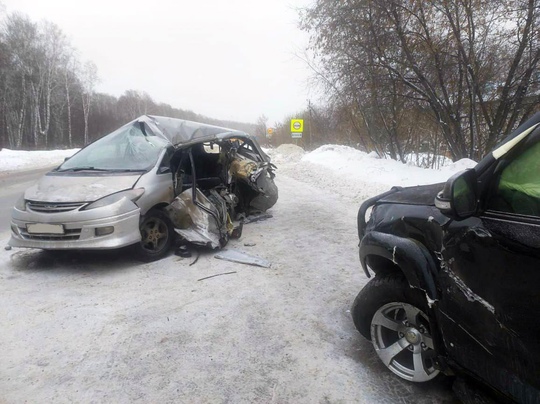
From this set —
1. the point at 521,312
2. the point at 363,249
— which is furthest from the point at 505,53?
the point at 521,312

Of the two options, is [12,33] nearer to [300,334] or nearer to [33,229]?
[33,229]

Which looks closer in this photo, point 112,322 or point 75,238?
point 112,322

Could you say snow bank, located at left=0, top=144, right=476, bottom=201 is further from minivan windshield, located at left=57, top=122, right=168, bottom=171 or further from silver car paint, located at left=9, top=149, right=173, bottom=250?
silver car paint, located at left=9, top=149, right=173, bottom=250

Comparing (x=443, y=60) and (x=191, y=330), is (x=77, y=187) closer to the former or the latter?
(x=191, y=330)

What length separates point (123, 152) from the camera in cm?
526

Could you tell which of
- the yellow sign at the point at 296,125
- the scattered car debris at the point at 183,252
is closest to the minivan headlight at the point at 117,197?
the scattered car debris at the point at 183,252

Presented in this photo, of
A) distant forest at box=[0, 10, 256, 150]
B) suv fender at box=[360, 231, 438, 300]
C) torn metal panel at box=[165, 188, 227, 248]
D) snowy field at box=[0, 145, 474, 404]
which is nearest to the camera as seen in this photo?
suv fender at box=[360, 231, 438, 300]

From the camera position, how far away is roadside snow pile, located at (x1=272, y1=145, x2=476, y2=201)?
31.4ft

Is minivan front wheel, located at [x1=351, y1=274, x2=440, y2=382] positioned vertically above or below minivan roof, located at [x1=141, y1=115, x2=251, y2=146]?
below

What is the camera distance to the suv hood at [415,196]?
7.83ft

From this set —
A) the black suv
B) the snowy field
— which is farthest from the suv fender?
the snowy field

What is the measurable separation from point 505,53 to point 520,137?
10.5 m

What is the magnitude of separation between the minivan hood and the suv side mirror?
3801 mm

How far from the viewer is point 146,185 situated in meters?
4.64
